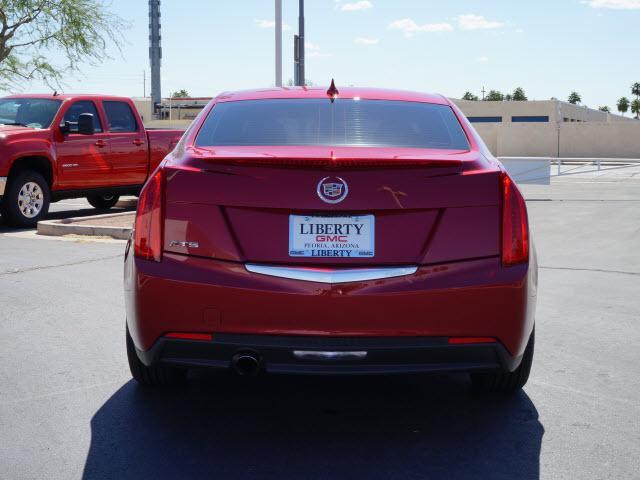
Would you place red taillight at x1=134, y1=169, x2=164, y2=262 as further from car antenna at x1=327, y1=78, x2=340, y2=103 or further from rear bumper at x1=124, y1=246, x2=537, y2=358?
car antenna at x1=327, y1=78, x2=340, y2=103

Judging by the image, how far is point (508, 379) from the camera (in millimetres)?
4723

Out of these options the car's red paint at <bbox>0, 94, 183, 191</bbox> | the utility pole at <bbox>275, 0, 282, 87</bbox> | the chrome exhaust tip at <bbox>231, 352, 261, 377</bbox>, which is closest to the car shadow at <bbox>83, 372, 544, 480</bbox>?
the chrome exhaust tip at <bbox>231, 352, 261, 377</bbox>

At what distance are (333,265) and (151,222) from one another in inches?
33.7

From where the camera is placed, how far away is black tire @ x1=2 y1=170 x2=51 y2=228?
1323cm

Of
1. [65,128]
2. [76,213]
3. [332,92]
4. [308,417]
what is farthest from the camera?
[76,213]

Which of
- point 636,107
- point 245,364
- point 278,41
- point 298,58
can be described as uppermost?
point 636,107

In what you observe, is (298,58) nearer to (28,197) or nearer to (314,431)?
(28,197)

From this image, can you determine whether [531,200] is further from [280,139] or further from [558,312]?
[280,139]

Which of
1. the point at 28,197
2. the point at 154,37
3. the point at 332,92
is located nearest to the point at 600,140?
the point at 154,37

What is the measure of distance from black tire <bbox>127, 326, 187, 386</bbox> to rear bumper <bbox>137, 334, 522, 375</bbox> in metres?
0.75

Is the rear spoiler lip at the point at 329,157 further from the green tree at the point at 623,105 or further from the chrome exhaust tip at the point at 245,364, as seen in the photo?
the green tree at the point at 623,105

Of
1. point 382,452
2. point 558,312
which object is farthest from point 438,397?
point 558,312

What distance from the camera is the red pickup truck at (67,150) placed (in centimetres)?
1335

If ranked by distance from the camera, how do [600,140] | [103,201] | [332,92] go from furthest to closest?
1. [600,140]
2. [103,201]
3. [332,92]
